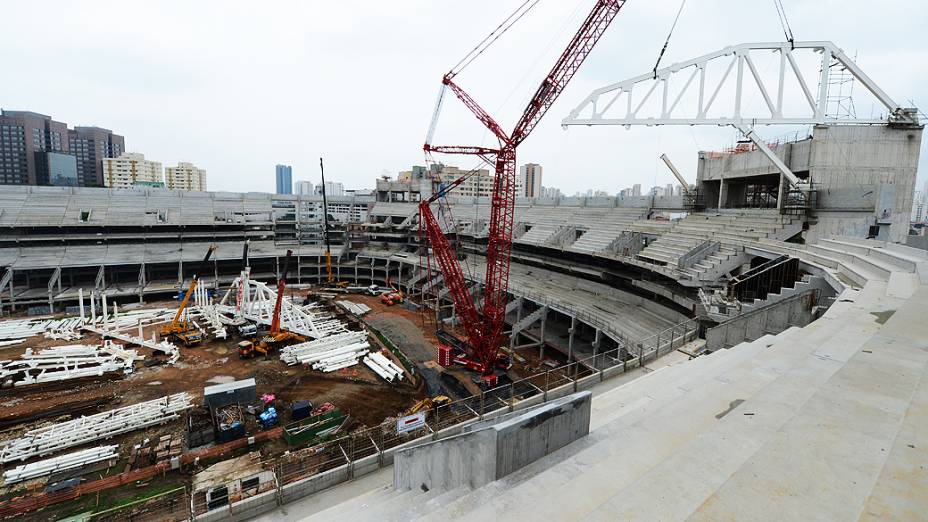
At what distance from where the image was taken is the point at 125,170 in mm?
111312

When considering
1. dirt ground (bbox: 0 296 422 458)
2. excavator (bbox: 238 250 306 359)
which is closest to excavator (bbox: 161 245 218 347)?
dirt ground (bbox: 0 296 422 458)

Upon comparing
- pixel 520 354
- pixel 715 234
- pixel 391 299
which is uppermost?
pixel 715 234

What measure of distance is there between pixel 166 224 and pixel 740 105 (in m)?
52.6

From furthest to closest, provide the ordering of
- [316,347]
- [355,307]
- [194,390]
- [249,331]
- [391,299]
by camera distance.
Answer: [391,299] < [355,307] < [249,331] < [316,347] < [194,390]

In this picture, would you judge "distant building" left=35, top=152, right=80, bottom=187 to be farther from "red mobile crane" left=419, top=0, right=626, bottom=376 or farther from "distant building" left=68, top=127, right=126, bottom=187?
"red mobile crane" left=419, top=0, right=626, bottom=376

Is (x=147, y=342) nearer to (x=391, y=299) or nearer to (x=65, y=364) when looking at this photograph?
(x=65, y=364)

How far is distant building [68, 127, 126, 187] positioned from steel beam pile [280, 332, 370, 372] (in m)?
125

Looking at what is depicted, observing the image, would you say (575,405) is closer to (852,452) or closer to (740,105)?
(852,452)

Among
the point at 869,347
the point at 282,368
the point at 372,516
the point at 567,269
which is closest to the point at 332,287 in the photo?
the point at 282,368

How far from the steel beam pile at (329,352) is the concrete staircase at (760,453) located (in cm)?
1622

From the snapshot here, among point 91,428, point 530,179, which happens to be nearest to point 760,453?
point 91,428

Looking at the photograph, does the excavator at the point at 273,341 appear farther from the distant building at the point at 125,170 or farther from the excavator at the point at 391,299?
the distant building at the point at 125,170

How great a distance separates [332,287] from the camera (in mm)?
45281

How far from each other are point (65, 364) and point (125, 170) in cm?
11653
